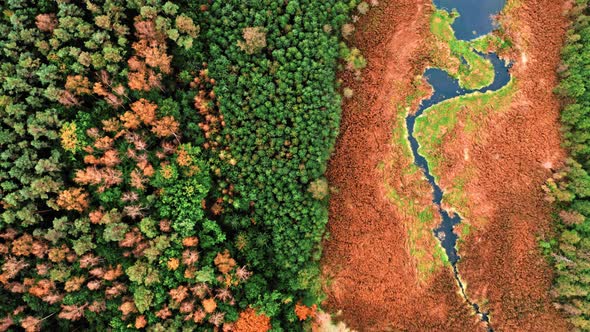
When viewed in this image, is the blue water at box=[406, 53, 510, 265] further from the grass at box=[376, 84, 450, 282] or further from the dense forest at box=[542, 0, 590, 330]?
the dense forest at box=[542, 0, 590, 330]

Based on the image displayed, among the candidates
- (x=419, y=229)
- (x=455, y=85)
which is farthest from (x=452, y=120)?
(x=419, y=229)

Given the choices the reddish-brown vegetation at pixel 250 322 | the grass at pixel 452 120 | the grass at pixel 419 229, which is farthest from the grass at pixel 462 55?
the reddish-brown vegetation at pixel 250 322

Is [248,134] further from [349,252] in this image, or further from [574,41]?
[574,41]

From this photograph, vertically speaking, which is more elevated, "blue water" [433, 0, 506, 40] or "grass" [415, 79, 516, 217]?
"blue water" [433, 0, 506, 40]

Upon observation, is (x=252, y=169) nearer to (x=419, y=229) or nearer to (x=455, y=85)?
(x=419, y=229)

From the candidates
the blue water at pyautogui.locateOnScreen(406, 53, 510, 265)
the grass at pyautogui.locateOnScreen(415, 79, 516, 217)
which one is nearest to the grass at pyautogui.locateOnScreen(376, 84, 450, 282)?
the blue water at pyautogui.locateOnScreen(406, 53, 510, 265)

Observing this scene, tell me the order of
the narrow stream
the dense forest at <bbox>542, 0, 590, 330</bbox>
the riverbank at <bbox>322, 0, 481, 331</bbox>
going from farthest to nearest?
the narrow stream < the riverbank at <bbox>322, 0, 481, 331</bbox> < the dense forest at <bbox>542, 0, 590, 330</bbox>

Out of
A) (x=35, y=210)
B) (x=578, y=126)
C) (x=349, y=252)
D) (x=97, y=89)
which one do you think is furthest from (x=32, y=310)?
(x=578, y=126)
